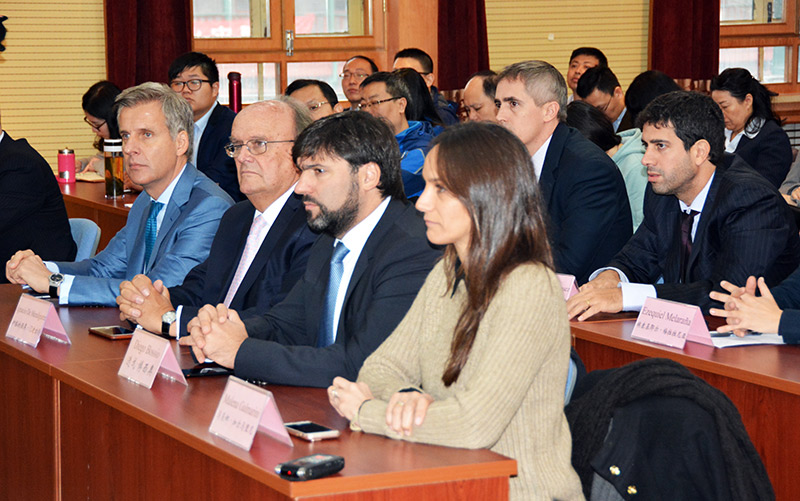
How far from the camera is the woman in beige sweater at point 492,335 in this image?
1.65 m

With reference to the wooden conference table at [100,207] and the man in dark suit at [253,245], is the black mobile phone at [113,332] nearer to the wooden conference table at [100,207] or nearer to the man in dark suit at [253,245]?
the man in dark suit at [253,245]

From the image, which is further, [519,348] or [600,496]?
[600,496]

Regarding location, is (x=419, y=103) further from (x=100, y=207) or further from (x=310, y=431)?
(x=310, y=431)

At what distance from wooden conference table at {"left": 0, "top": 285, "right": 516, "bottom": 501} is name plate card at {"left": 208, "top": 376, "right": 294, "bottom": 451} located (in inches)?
0.8

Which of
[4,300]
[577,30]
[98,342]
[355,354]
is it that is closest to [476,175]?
[355,354]

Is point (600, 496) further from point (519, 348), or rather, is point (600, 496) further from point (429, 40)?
point (429, 40)

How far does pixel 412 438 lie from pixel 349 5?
615 cm

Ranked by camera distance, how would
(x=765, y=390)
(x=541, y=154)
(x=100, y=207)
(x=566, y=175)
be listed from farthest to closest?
(x=100, y=207)
(x=541, y=154)
(x=566, y=175)
(x=765, y=390)

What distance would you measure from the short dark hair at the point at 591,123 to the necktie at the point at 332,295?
2.63 meters

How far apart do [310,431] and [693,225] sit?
1.88 metres

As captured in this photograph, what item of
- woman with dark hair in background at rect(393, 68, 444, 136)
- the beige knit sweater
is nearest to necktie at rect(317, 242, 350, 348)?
the beige knit sweater

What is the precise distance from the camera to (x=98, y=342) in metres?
2.60

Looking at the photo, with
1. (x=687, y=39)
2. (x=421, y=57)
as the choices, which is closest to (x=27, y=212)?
(x=421, y=57)

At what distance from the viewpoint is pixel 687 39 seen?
788 cm
